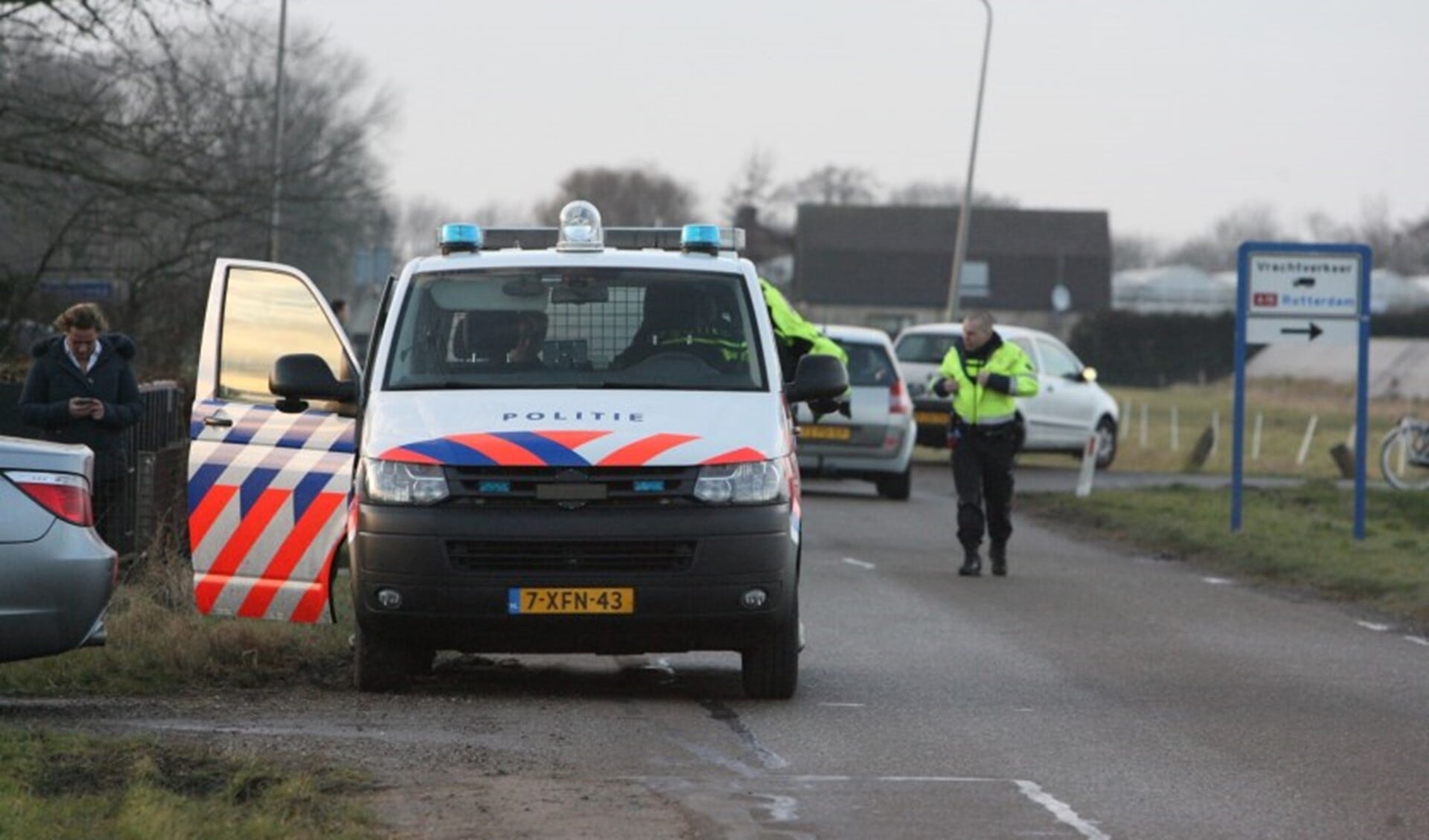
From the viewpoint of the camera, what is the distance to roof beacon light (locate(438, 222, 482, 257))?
11953mm

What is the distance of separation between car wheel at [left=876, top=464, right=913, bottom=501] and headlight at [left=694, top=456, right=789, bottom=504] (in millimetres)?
16901

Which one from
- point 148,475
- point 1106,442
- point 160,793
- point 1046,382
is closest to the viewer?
point 160,793

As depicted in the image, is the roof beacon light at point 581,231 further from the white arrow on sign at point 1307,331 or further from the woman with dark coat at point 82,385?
the white arrow on sign at point 1307,331

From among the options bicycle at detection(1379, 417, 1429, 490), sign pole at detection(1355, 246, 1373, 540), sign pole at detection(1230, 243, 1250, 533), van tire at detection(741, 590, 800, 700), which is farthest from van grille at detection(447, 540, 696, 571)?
bicycle at detection(1379, 417, 1429, 490)

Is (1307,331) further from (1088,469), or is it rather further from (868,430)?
(1088,469)

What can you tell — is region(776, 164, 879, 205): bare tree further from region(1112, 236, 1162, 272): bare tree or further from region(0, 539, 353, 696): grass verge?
region(0, 539, 353, 696): grass verge

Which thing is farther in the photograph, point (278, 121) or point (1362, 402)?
point (278, 121)

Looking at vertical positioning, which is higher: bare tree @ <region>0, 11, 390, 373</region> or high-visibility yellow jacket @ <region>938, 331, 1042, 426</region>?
bare tree @ <region>0, 11, 390, 373</region>

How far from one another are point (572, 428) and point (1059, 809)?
3055mm

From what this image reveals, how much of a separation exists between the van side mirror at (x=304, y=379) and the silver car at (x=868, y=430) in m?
15.4

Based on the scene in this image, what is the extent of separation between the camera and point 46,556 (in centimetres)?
959

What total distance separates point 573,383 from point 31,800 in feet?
13.2

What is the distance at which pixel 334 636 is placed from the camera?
→ 12.7 meters

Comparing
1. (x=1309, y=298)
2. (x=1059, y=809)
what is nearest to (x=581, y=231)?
(x=1059, y=809)
